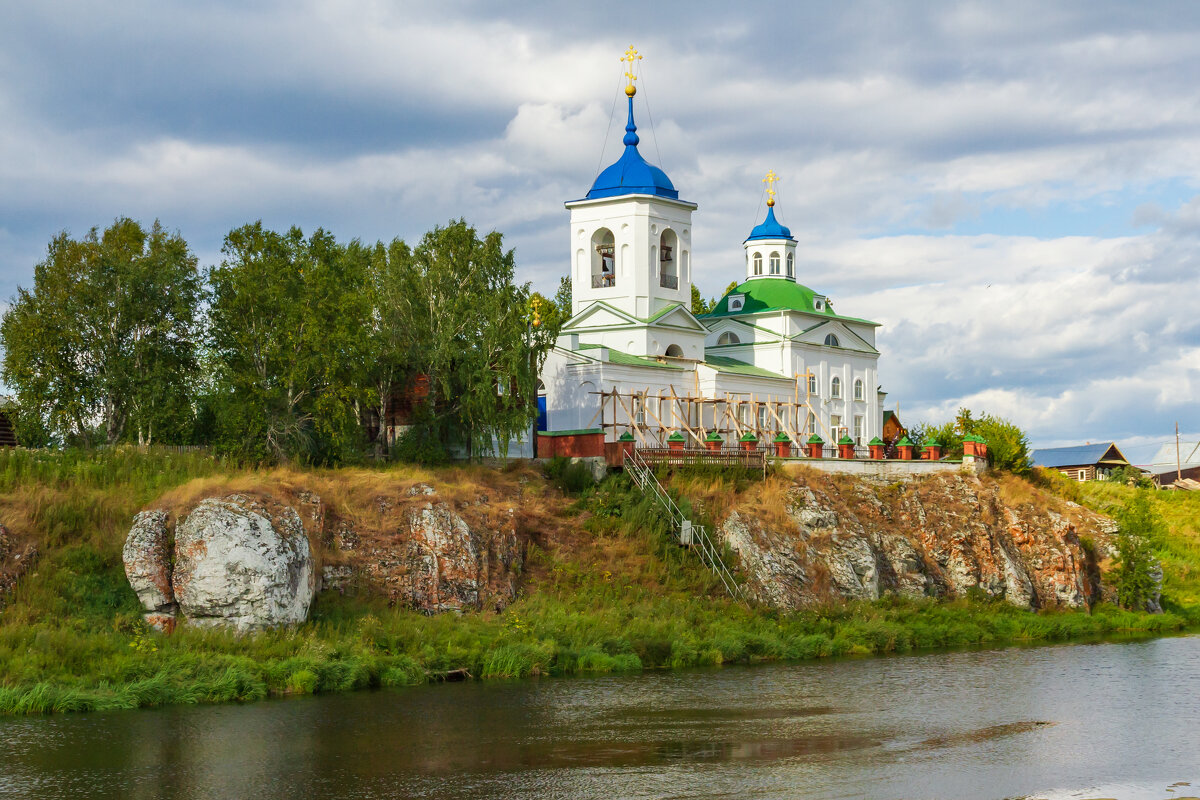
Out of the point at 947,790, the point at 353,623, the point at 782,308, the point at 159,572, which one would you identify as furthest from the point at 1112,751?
the point at 782,308

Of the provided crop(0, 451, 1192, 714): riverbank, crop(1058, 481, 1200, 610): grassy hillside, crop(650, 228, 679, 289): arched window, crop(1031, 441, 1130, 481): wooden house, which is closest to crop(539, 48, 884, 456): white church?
crop(650, 228, 679, 289): arched window

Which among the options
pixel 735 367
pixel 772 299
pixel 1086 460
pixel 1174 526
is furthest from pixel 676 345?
pixel 1086 460

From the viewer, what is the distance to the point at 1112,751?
78.2 ft

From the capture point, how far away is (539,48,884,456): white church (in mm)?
51438

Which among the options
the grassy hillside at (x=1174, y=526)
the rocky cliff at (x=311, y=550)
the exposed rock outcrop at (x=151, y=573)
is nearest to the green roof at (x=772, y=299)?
the grassy hillside at (x=1174, y=526)

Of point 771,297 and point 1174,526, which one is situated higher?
point 771,297

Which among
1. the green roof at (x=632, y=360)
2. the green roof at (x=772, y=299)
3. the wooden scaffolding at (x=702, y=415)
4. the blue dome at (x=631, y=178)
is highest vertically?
the blue dome at (x=631, y=178)

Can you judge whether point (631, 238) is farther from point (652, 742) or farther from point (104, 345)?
point (652, 742)

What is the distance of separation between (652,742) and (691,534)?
17.7 m

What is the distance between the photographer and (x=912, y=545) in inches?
1875

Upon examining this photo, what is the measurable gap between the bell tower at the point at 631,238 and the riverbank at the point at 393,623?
14516 millimetres

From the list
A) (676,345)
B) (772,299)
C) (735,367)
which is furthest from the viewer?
(772,299)

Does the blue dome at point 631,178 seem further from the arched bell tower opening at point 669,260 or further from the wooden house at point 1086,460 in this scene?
the wooden house at point 1086,460

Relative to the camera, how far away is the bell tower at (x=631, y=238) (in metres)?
56.5
